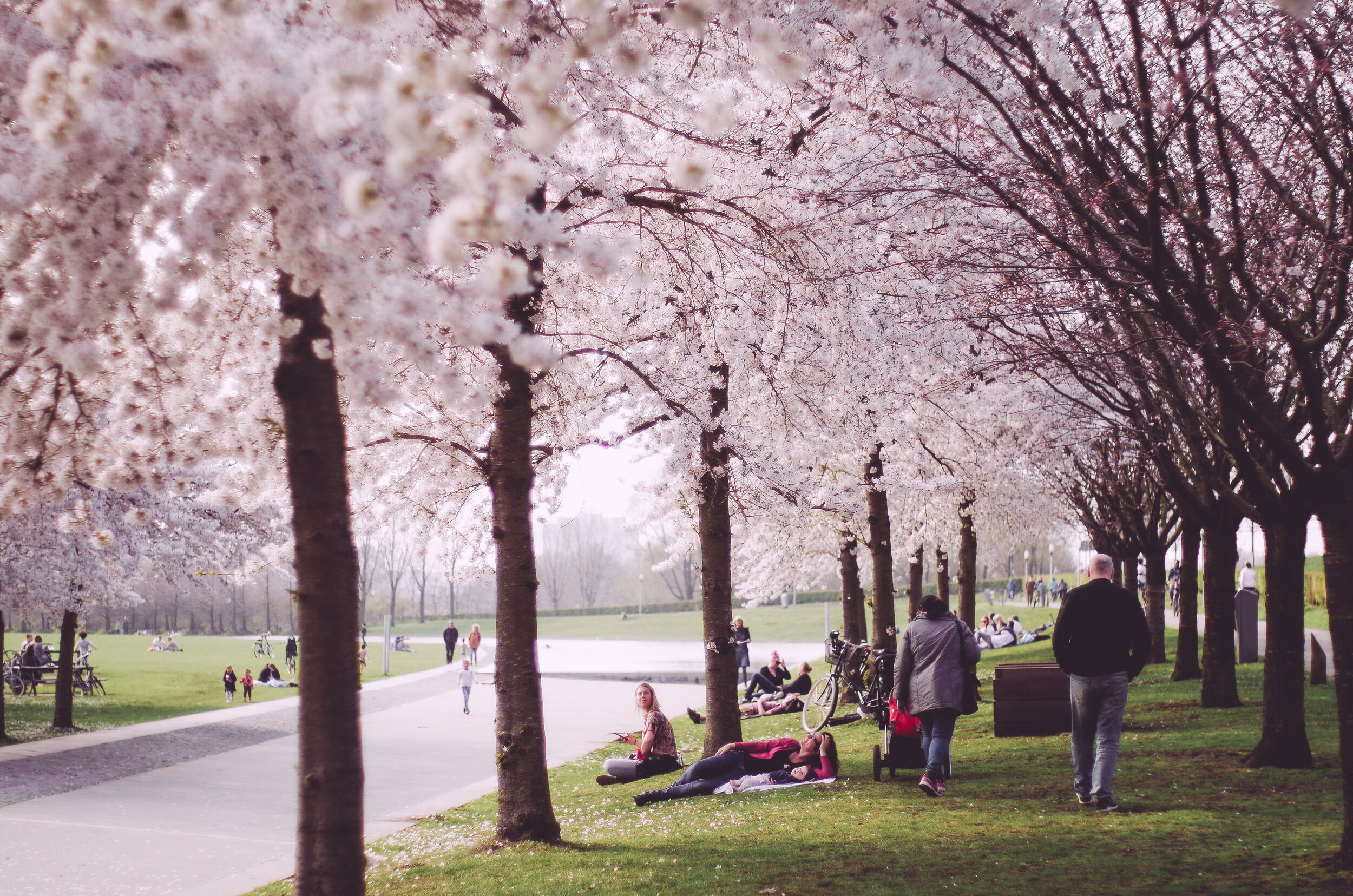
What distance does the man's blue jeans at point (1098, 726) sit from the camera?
694 centimetres

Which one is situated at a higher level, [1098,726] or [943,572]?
[1098,726]

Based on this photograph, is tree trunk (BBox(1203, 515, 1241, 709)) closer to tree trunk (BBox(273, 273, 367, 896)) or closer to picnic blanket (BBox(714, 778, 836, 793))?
picnic blanket (BBox(714, 778, 836, 793))

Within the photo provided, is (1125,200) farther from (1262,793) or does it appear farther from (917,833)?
(1262,793)

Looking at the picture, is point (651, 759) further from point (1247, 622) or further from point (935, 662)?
point (1247, 622)

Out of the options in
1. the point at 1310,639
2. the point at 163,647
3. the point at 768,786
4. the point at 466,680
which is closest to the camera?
the point at 768,786

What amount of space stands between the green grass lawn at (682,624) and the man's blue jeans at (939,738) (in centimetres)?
3918

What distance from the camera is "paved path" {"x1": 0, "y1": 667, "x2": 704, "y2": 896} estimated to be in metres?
7.68

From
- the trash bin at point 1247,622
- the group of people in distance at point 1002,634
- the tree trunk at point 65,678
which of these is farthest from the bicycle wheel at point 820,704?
the group of people in distance at point 1002,634

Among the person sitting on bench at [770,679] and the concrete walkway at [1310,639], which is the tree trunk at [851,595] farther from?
the concrete walkway at [1310,639]

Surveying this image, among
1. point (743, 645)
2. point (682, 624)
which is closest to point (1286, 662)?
point (743, 645)

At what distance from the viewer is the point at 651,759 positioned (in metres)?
10.9

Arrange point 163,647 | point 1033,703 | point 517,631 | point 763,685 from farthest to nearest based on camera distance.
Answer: point 163,647, point 763,685, point 1033,703, point 517,631

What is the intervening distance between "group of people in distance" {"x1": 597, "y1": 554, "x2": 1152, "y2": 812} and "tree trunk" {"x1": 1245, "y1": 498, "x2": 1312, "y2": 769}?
1.50 metres

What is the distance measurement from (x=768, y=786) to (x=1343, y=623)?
5288 millimetres
